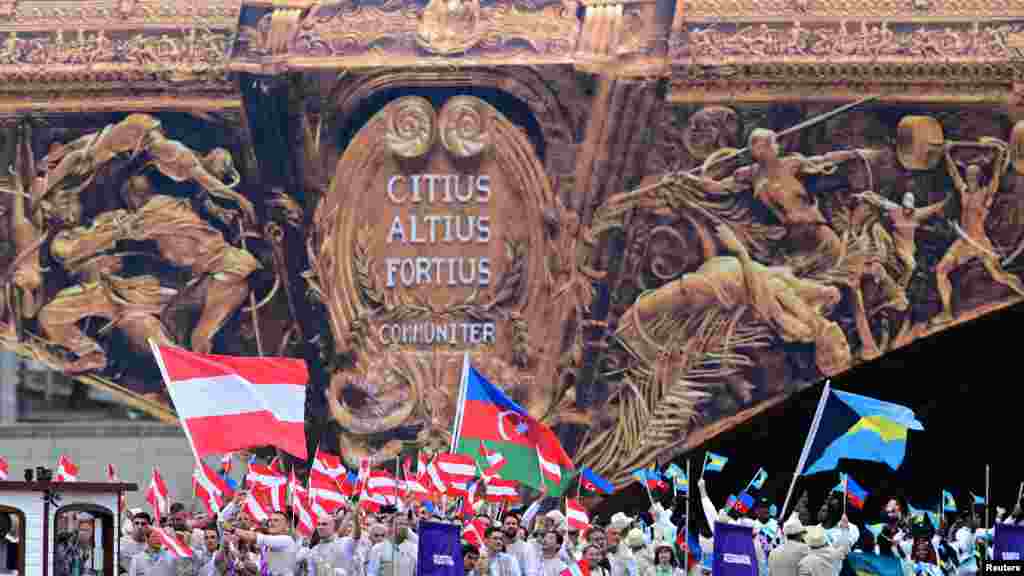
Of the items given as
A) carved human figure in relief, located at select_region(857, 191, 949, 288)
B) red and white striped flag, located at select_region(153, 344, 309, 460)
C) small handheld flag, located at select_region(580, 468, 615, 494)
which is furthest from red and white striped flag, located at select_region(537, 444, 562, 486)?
carved human figure in relief, located at select_region(857, 191, 949, 288)

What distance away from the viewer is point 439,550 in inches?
838

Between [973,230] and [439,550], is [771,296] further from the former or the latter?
[439,550]

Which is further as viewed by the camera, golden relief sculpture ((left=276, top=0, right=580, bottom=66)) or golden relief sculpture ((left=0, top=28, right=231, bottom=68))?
golden relief sculpture ((left=0, top=28, right=231, bottom=68))

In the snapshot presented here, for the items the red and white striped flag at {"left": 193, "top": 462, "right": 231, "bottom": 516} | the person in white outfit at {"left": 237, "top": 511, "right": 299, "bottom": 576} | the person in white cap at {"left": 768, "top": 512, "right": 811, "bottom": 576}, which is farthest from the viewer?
the red and white striped flag at {"left": 193, "top": 462, "right": 231, "bottom": 516}

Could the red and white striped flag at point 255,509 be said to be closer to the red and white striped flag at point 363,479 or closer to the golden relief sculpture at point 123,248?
the red and white striped flag at point 363,479

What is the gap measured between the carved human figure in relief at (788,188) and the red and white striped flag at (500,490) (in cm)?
777

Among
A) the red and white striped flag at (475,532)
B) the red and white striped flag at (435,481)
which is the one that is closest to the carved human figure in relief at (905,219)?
the red and white striped flag at (435,481)

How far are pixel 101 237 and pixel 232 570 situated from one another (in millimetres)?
12200

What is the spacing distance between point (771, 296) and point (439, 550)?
10905 mm

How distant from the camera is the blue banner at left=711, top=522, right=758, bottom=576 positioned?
2133 cm

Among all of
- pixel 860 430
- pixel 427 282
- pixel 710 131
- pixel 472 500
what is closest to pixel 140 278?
pixel 427 282

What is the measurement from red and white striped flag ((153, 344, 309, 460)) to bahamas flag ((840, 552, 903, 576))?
5037mm

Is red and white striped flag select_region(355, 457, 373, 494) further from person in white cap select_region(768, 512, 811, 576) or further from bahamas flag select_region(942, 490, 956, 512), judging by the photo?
bahamas flag select_region(942, 490, 956, 512)

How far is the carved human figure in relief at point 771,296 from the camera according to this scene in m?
31.1
